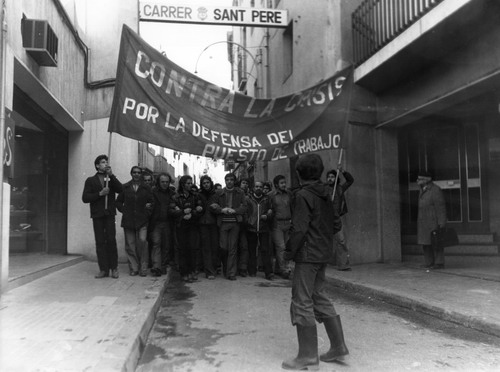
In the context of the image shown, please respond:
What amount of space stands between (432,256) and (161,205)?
5223 mm

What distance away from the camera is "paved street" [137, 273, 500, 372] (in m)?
4.05

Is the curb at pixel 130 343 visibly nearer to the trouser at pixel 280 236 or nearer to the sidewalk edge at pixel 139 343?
the sidewalk edge at pixel 139 343

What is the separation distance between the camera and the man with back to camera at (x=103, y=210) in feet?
24.5

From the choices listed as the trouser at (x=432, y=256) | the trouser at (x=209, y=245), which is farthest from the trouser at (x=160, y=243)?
the trouser at (x=432, y=256)

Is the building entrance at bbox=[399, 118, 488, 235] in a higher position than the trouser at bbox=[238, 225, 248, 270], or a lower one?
higher

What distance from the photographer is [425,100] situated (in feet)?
28.8

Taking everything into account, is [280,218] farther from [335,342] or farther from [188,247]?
[335,342]

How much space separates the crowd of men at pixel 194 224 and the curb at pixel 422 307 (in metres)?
1.44

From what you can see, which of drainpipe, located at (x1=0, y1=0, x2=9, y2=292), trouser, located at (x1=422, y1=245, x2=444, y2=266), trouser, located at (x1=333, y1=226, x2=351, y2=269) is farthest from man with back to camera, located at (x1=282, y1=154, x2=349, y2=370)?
trouser, located at (x1=422, y1=245, x2=444, y2=266)

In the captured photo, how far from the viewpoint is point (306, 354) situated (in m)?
3.89

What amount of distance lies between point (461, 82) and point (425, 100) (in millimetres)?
1080

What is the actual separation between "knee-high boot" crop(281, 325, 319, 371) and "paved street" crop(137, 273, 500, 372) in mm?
92

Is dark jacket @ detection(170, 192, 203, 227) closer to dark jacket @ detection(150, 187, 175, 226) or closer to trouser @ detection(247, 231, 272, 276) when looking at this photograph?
dark jacket @ detection(150, 187, 175, 226)

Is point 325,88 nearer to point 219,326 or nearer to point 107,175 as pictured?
point 107,175
